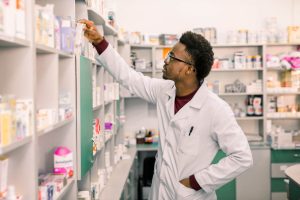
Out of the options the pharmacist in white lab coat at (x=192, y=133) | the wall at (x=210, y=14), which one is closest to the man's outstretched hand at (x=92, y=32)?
the pharmacist in white lab coat at (x=192, y=133)

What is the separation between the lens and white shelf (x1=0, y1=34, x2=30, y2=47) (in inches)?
58.8

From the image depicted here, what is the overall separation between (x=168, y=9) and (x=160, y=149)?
4.24 meters

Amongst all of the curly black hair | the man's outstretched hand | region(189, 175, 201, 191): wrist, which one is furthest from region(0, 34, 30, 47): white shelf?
region(189, 175, 201, 191): wrist

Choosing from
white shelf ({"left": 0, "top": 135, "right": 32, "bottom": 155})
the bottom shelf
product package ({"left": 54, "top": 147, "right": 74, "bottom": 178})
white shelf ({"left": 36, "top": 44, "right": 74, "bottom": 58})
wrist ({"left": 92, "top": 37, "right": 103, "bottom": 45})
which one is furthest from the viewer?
the bottom shelf

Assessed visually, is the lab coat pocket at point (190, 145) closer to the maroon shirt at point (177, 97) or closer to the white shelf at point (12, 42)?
the maroon shirt at point (177, 97)

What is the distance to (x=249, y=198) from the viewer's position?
5785 mm

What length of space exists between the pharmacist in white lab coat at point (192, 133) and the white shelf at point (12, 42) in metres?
0.81

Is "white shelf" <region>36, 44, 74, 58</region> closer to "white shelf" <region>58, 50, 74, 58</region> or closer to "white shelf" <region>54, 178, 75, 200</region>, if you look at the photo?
"white shelf" <region>58, 50, 74, 58</region>

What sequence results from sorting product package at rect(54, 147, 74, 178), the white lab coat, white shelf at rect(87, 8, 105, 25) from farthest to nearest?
1. white shelf at rect(87, 8, 105, 25)
2. the white lab coat
3. product package at rect(54, 147, 74, 178)

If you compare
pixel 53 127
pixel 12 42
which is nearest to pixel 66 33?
pixel 53 127

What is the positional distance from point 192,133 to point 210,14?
14.2 ft

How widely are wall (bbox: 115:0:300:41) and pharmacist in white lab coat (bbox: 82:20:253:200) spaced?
3.95m

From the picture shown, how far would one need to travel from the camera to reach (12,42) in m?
1.58

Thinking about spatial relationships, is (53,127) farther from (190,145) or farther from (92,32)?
(190,145)
